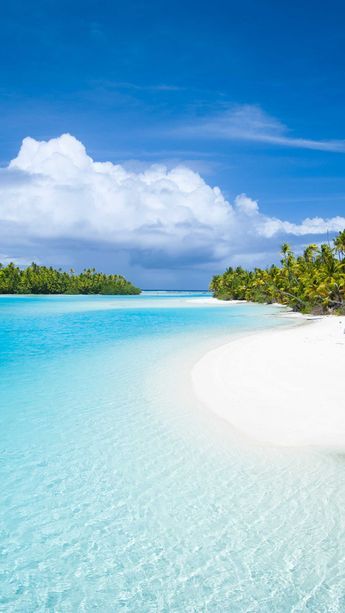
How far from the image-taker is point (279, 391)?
12.0m

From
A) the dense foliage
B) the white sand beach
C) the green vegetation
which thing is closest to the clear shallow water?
the white sand beach

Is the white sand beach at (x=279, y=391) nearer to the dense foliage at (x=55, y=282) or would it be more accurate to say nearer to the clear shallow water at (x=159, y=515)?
the clear shallow water at (x=159, y=515)

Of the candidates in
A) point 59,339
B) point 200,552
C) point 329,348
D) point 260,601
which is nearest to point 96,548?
point 200,552

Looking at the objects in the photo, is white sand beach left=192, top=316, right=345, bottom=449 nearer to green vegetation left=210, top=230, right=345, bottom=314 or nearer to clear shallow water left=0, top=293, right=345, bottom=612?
clear shallow water left=0, top=293, right=345, bottom=612

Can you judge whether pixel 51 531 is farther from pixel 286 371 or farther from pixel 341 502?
pixel 286 371

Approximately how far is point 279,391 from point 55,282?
152m

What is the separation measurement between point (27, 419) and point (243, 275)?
278ft

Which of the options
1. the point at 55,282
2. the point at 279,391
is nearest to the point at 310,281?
the point at 279,391

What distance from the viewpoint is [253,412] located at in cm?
1038

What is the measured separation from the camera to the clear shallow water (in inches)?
183

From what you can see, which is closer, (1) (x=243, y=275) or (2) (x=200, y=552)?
(2) (x=200, y=552)

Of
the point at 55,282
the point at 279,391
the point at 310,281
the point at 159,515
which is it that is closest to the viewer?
the point at 159,515

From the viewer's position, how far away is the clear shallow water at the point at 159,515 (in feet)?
15.2

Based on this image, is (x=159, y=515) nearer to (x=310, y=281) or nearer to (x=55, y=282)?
(x=310, y=281)
